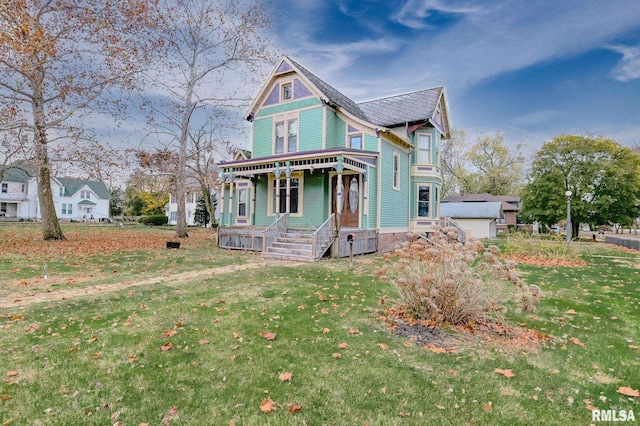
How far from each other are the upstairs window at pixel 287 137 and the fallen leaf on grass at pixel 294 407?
49.7 feet

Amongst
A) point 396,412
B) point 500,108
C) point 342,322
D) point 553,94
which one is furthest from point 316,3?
point 500,108

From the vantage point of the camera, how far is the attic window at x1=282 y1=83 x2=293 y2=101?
17.7m

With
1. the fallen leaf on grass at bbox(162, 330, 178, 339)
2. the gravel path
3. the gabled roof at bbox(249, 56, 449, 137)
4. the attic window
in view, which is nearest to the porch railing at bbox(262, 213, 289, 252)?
the gravel path

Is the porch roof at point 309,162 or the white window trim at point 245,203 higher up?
the porch roof at point 309,162

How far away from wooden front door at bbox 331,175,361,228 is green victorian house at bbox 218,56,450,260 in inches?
2.0

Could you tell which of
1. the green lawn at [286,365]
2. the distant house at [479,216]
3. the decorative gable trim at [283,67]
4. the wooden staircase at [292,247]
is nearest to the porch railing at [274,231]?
the wooden staircase at [292,247]

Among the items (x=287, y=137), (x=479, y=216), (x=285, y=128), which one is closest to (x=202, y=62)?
(x=285, y=128)

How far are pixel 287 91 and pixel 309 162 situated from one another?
552 cm

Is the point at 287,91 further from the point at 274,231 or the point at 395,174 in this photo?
the point at 274,231

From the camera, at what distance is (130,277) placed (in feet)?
28.1

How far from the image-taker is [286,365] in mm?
3768

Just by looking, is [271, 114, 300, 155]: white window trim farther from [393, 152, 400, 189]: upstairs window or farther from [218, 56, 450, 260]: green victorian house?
[393, 152, 400, 189]: upstairs window

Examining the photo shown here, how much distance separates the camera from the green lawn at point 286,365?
2.94 m

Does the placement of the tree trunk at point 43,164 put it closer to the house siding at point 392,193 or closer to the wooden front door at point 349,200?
the wooden front door at point 349,200
